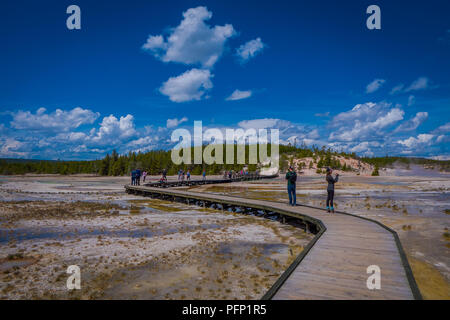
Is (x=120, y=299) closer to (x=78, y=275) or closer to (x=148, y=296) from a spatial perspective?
(x=148, y=296)

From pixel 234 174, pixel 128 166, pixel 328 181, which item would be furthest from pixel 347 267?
pixel 128 166

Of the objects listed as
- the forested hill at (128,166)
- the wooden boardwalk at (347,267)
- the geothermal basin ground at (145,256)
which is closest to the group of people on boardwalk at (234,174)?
the forested hill at (128,166)

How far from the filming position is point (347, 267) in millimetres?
6578

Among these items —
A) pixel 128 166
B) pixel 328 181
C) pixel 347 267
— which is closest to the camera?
pixel 347 267

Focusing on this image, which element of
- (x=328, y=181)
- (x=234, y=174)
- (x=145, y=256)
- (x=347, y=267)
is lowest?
(x=145, y=256)

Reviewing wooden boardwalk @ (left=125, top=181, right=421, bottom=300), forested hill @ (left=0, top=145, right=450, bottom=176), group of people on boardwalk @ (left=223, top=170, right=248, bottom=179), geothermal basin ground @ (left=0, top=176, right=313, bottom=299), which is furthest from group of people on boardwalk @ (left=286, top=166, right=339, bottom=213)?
forested hill @ (left=0, top=145, right=450, bottom=176)

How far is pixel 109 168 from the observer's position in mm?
111000

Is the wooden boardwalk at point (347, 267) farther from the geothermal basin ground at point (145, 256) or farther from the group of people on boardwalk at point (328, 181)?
the group of people on boardwalk at point (328, 181)

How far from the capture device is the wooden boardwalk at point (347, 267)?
530cm

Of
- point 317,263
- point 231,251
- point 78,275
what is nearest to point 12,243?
point 78,275

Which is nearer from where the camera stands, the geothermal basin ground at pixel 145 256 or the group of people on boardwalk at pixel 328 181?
the geothermal basin ground at pixel 145 256

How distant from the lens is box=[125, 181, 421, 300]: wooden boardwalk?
530cm

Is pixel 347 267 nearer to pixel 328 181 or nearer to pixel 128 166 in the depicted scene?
pixel 328 181
